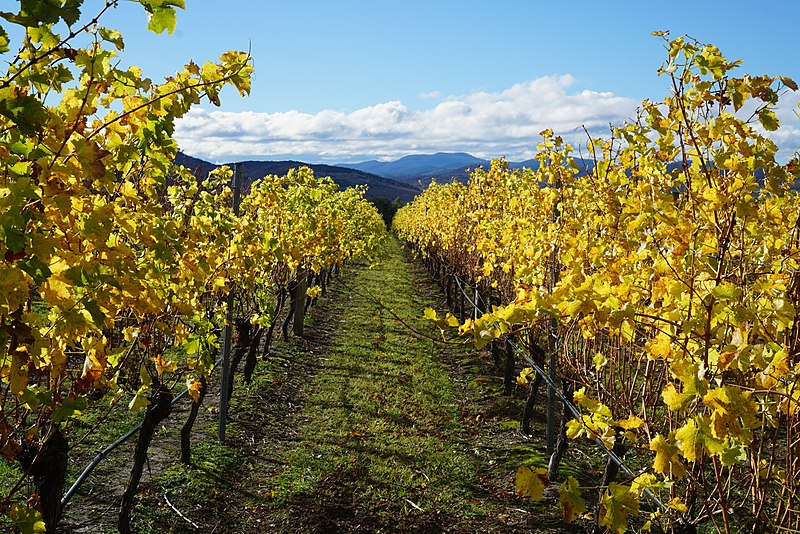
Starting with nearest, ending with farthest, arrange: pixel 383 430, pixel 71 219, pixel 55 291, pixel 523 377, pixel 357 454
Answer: pixel 55 291, pixel 71 219, pixel 523 377, pixel 357 454, pixel 383 430

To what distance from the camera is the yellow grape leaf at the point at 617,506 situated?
1.72 meters

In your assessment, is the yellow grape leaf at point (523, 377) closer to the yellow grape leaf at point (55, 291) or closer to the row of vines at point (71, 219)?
the row of vines at point (71, 219)

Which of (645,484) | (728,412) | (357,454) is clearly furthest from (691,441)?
(357,454)

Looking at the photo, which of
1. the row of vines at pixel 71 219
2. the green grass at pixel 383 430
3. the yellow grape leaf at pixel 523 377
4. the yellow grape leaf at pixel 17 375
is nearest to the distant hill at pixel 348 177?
the green grass at pixel 383 430

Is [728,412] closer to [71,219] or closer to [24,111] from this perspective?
[24,111]

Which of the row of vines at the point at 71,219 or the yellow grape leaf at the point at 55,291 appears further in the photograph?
the yellow grape leaf at the point at 55,291

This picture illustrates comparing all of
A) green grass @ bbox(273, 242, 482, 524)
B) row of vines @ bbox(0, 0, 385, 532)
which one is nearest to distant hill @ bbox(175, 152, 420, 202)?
green grass @ bbox(273, 242, 482, 524)

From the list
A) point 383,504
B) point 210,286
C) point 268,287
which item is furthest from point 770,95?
point 268,287

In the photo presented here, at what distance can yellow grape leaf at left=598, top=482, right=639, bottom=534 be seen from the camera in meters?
1.72

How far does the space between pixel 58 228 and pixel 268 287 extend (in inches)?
242

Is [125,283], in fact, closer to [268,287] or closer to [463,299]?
[268,287]

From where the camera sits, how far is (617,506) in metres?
1.74

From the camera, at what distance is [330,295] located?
17203mm

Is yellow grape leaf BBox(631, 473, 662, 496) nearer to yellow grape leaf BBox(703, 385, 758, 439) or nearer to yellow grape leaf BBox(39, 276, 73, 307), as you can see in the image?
yellow grape leaf BBox(703, 385, 758, 439)
